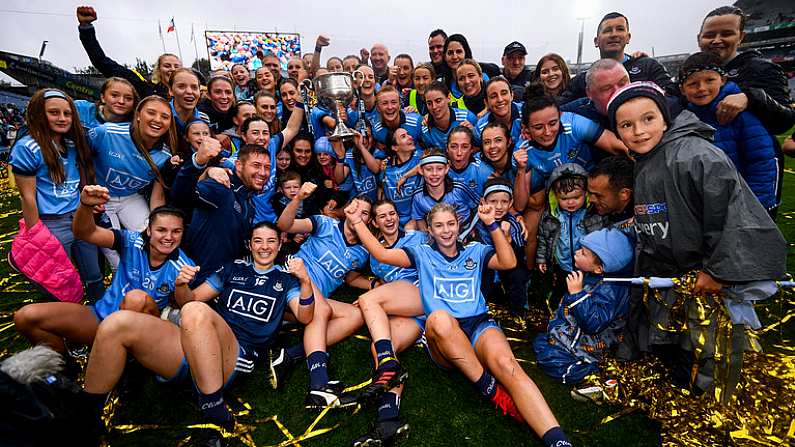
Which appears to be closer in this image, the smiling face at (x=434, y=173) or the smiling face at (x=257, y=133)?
the smiling face at (x=434, y=173)

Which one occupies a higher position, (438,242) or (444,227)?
(444,227)

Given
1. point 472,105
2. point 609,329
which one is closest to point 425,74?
point 472,105

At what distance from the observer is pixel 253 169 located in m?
3.39

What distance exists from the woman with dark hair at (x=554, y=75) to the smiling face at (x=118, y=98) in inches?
174

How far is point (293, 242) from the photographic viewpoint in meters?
4.39

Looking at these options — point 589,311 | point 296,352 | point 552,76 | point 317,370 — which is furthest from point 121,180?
point 552,76

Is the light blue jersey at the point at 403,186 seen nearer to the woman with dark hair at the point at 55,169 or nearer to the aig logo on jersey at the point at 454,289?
the aig logo on jersey at the point at 454,289

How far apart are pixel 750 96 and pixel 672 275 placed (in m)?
1.78

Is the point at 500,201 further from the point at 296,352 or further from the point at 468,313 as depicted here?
the point at 296,352

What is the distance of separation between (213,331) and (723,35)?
486 cm

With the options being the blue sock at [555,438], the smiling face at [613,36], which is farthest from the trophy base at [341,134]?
the blue sock at [555,438]

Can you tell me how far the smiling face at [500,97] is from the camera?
4059mm

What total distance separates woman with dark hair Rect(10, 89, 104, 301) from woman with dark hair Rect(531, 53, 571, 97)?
15.7ft

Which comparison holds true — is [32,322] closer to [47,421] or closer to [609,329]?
[47,421]
